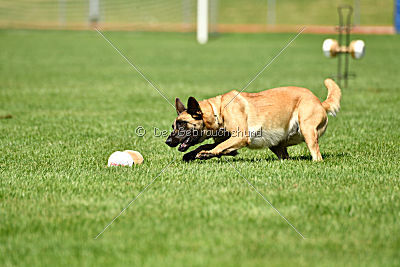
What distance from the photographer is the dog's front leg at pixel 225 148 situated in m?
6.88

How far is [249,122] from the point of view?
23.2 ft

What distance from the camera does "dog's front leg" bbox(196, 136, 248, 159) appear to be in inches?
271

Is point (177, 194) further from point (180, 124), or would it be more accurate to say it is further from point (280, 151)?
point (280, 151)

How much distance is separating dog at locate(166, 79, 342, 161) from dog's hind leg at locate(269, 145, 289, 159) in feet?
0.16

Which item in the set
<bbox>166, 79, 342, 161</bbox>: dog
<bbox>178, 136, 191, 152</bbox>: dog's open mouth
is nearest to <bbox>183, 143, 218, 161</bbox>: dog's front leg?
<bbox>166, 79, 342, 161</bbox>: dog

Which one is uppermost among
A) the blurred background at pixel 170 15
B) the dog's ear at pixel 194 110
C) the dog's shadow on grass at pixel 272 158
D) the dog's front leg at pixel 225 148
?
the blurred background at pixel 170 15

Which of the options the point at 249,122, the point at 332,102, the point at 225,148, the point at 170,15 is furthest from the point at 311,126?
the point at 170,15

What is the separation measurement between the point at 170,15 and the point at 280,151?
4052 cm

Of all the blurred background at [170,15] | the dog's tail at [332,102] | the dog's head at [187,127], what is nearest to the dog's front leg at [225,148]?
the dog's head at [187,127]

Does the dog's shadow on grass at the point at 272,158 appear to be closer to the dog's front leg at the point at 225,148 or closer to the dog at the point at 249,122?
the dog at the point at 249,122

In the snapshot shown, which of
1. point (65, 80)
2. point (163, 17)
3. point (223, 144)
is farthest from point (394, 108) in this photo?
point (163, 17)

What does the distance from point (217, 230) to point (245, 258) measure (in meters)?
0.58

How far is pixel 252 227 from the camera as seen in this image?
4.73 metres

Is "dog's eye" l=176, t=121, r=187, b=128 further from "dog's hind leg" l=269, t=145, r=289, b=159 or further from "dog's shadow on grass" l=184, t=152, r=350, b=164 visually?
"dog's hind leg" l=269, t=145, r=289, b=159
